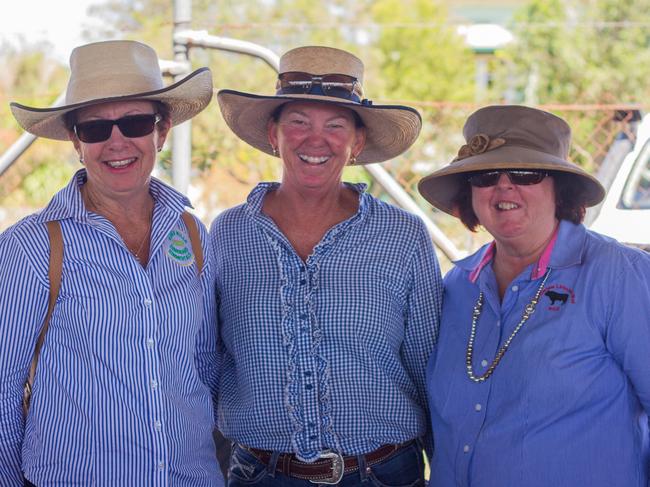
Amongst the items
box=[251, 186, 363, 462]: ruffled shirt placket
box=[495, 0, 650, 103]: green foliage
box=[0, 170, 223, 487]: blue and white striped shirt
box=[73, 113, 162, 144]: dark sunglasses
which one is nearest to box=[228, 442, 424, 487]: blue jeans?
box=[251, 186, 363, 462]: ruffled shirt placket

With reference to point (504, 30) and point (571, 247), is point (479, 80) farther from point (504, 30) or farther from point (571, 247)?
point (571, 247)

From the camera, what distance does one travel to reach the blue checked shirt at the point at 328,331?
2777mm

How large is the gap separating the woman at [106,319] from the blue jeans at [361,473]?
0.67 ft

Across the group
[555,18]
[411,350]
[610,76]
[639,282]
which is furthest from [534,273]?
[555,18]

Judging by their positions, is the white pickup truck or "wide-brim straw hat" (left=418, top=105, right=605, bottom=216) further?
the white pickup truck

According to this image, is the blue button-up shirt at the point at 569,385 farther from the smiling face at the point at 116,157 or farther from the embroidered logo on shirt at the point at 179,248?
the smiling face at the point at 116,157

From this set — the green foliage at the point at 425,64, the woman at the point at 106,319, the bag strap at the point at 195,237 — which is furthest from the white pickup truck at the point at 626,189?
the green foliage at the point at 425,64

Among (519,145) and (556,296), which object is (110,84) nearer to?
(519,145)

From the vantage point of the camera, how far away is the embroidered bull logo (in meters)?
2.56

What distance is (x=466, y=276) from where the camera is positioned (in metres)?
3.00

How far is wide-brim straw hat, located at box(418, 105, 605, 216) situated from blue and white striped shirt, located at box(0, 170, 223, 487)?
111 centimetres

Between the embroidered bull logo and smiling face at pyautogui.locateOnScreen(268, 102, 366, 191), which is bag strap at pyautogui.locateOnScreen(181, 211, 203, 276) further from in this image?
the embroidered bull logo

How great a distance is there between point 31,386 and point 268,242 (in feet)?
2.95

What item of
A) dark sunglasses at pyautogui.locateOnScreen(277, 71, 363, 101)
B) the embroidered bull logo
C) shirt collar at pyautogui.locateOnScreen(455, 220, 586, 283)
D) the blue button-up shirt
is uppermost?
dark sunglasses at pyautogui.locateOnScreen(277, 71, 363, 101)
